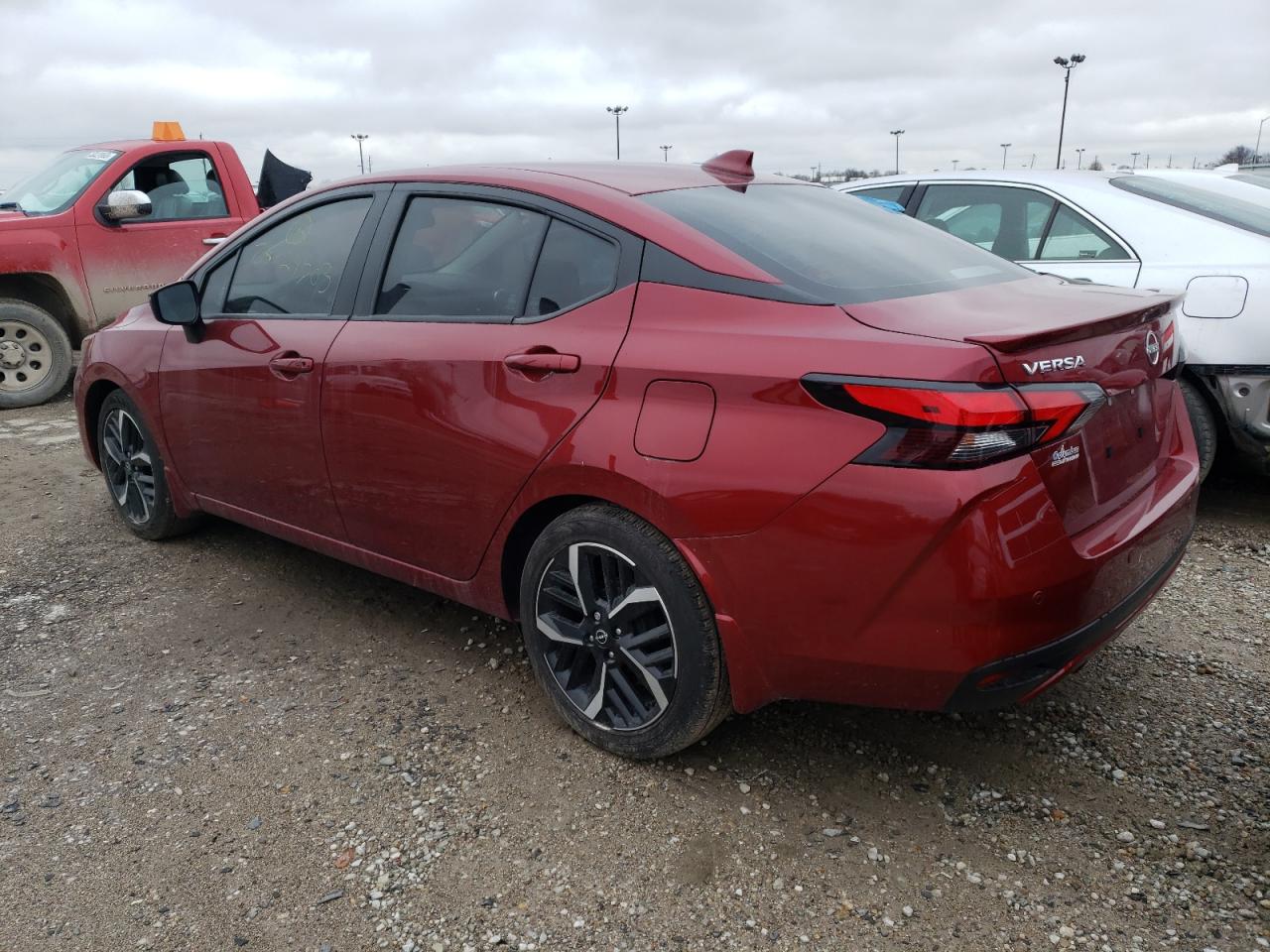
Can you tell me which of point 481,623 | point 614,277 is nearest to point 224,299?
point 481,623

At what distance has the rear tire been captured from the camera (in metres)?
4.28

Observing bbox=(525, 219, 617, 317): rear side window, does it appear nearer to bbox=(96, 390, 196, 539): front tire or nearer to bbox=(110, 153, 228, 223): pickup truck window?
bbox=(96, 390, 196, 539): front tire

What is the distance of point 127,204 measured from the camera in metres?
7.35

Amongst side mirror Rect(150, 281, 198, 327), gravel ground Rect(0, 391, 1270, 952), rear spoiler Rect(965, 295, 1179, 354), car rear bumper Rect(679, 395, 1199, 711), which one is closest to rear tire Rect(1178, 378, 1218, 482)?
gravel ground Rect(0, 391, 1270, 952)

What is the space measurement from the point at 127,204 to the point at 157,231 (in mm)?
579

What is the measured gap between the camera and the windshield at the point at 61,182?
776 centimetres

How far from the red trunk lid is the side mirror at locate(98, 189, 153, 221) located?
21.9 feet

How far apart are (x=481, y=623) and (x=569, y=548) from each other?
1121 millimetres

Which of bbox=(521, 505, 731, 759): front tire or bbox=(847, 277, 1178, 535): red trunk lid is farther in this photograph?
bbox=(521, 505, 731, 759): front tire

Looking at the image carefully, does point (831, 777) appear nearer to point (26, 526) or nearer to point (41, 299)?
point (26, 526)

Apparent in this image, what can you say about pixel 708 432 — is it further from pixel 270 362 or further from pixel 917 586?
pixel 270 362

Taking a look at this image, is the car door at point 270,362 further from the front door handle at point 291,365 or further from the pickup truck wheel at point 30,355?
the pickup truck wheel at point 30,355

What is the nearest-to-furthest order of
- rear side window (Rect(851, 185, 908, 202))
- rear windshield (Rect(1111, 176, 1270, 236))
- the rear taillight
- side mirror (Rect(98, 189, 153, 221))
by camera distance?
the rear taillight < rear windshield (Rect(1111, 176, 1270, 236)) < rear side window (Rect(851, 185, 908, 202)) < side mirror (Rect(98, 189, 153, 221))

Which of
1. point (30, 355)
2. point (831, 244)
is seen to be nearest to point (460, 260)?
point (831, 244)
